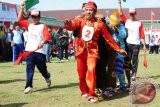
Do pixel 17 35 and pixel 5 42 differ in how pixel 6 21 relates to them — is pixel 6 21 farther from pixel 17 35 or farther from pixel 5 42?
pixel 17 35

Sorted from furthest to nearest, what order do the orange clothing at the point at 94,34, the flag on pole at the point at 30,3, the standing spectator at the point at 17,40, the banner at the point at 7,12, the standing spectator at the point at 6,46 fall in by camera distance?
the banner at the point at 7,12, the standing spectator at the point at 6,46, the standing spectator at the point at 17,40, the flag on pole at the point at 30,3, the orange clothing at the point at 94,34

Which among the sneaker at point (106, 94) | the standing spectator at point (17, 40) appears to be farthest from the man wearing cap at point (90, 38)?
the standing spectator at point (17, 40)

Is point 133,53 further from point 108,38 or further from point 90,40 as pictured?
point 90,40

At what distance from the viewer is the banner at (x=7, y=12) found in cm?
2246

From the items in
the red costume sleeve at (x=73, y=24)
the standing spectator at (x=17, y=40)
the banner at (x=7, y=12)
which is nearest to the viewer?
the red costume sleeve at (x=73, y=24)

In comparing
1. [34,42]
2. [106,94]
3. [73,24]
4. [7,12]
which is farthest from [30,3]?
[7,12]

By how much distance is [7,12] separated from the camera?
75.5ft

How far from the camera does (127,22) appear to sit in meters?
10.7

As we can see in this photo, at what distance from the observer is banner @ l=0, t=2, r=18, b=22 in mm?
22458

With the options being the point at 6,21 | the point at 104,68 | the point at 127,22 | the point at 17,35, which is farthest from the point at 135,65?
the point at 6,21

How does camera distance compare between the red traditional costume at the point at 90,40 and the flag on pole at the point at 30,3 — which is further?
the flag on pole at the point at 30,3

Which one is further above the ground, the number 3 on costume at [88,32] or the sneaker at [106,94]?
the number 3 on costume at [88,32]

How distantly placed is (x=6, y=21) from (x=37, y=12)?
1444 cm

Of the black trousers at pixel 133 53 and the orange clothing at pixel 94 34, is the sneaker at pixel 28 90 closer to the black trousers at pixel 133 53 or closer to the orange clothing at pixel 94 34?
the orange clothing at pixel 94 34
